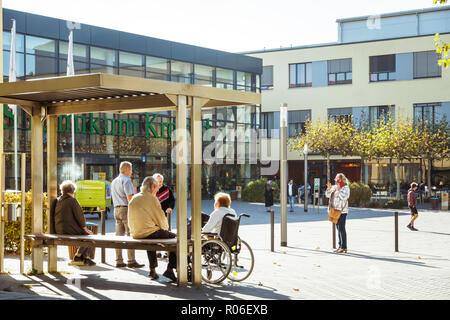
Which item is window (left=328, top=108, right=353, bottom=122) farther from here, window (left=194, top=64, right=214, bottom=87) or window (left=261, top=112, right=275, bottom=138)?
window (left=194, top=64, right=214, bottom=87)

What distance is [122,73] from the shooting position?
116ft

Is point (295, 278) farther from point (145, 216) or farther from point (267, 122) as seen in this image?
point (267, 122)

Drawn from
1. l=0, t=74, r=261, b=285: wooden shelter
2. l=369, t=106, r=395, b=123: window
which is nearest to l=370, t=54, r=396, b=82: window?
l=369, t=106, r=395, b=123: window

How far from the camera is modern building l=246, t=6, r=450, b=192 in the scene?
157ft

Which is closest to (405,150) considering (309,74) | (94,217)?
(309,74)

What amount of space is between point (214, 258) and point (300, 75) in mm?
44519

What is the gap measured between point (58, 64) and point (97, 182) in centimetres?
1068

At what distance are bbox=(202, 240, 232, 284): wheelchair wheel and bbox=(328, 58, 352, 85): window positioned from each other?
4317cm

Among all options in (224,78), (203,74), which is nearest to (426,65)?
(224,78)

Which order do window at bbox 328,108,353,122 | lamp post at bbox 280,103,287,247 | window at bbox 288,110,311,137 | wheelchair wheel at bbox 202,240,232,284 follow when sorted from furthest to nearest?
window at bbox 288,110,311,137 → window at bbox 328,108,353,122 → lamp post at bbox 280,103,287,247 → wheelchair wheel at bbox 202,240,232,284

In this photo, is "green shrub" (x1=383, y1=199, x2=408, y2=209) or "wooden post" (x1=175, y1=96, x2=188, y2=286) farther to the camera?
"green shrub" (x1=383, y1=199, x2=408, y2=209)

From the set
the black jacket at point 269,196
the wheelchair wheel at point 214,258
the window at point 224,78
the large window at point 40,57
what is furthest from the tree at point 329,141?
the wheelchair wheel at point 214,258
